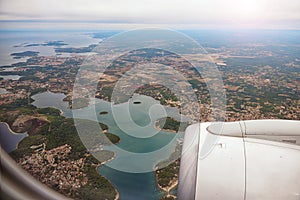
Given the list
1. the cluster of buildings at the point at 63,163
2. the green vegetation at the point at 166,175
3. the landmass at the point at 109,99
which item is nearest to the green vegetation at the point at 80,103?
the landmass at the point at 109,99

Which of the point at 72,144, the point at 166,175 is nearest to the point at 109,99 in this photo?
the point at 72,144

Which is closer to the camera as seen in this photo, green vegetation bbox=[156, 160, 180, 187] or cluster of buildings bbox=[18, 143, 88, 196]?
cluster of buildings bbox=[18, 143, 88, 196]

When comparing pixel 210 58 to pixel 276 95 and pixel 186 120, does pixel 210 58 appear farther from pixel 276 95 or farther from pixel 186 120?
pixel 186 120

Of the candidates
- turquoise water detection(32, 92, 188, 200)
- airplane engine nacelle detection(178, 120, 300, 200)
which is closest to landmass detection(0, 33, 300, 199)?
A: turquoise water detection(32, 92, 188, 200)

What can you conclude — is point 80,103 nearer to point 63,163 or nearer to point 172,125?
point 172,125

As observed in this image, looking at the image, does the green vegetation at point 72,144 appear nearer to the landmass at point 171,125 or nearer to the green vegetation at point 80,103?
the green vegetation at point 80,103

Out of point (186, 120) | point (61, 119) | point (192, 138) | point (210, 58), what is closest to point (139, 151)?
point (186, 120)

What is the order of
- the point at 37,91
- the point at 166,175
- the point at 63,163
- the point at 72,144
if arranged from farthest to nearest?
the point at 37,91 → the point at 72,144 → the point at 63,163 → the point at 166,175

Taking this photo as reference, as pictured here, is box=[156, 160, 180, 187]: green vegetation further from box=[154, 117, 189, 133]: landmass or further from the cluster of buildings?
box=[154, 117, 189, 133]: landmass

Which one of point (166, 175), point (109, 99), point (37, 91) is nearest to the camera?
point (166, 175)
